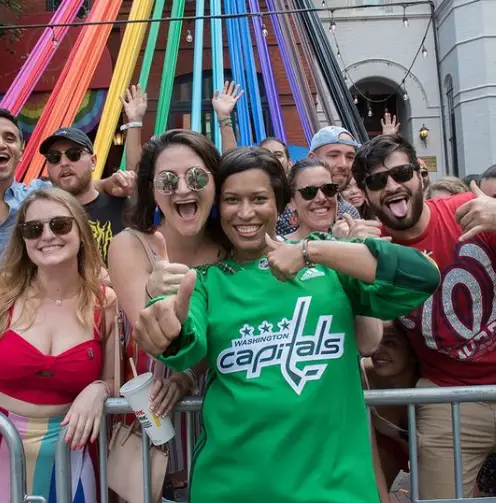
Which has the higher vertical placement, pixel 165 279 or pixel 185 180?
pixel 185 180

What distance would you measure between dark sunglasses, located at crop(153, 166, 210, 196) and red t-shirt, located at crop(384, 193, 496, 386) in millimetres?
1065

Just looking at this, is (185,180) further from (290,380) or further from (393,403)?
(393,403)

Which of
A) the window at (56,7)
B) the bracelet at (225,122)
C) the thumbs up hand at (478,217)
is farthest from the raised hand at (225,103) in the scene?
the window at (56,7)

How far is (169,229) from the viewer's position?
2459mm

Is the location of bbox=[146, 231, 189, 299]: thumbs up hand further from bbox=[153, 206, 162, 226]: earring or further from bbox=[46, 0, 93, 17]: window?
bbox=[46, 0, 93, 17]: window

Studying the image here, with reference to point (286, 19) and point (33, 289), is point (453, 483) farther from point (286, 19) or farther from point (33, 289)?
point (286, 19)

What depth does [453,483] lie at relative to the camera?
2609 millimetres

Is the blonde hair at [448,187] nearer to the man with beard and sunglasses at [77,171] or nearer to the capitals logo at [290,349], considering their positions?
the man with beard and sunglasses at [77,171]

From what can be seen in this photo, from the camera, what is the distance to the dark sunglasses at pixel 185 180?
2.16 meters

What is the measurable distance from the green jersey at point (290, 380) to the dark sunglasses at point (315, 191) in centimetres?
121

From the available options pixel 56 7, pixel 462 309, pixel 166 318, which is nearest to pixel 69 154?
pixel 166 318

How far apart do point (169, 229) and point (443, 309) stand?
4.04 ft

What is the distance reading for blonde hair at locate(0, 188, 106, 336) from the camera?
8.64ft

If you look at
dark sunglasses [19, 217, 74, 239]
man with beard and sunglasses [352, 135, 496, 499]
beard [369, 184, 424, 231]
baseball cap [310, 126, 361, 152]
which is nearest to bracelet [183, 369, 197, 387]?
dark sunglasses [19, 217, 74, 239]
